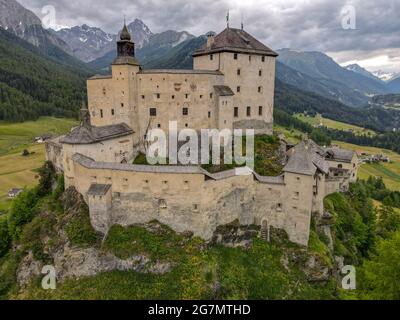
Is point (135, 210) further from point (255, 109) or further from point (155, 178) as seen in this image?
point (255, 109)

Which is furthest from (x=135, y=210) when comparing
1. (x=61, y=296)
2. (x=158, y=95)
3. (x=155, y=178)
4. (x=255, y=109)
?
(x=255, y=109)

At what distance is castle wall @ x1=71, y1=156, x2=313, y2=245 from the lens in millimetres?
35656

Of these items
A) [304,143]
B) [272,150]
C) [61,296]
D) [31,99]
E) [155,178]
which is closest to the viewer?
[61,296]

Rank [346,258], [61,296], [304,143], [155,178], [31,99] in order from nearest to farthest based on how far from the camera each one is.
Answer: [61,296] < [155,178] < [304,143] < [346,258] < [31,99]

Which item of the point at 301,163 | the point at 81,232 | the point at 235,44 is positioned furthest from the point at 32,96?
the point at 301,163

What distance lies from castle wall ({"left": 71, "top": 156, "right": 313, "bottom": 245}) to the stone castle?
11 centimetres

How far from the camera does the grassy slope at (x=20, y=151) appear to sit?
277ft

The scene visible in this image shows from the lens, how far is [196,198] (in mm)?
35438

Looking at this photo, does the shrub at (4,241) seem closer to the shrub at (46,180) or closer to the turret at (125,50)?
the shrub at (46,180)

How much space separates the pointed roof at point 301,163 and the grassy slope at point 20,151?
46353mm

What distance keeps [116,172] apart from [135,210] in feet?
15.1

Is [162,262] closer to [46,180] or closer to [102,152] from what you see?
[102,152]

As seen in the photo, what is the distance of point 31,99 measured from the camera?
→ 161m

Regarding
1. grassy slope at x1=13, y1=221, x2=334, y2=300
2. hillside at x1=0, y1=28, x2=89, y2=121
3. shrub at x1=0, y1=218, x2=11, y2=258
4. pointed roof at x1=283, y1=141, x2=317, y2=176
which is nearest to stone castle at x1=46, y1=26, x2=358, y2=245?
pointed roof at x1=283, y1=141, x2=317, y2=176
